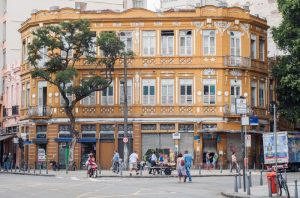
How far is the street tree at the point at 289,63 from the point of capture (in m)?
52.5

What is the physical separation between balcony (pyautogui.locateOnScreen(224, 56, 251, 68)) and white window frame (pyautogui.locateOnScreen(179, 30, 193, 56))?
10.7 feet

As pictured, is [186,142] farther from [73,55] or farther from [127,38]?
[73,55]

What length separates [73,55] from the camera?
56.4 meters

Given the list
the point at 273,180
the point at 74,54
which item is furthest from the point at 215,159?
the point at 273,180

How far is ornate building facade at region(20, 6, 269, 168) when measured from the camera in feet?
190

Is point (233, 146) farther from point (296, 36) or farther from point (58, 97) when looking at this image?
point (58, 97)

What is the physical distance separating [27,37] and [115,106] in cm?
1159

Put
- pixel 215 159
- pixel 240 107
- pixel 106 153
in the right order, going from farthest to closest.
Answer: pixel 106 153 < pixel 215 159 < pixel 240 107

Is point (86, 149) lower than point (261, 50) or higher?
lower

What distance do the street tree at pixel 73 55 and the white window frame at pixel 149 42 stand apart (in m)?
4.25

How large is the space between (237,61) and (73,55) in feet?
47.3

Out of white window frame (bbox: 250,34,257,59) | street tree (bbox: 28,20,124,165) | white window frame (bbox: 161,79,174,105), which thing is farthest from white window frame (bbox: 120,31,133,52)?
white window frame (bbox: 250,34,257,59)

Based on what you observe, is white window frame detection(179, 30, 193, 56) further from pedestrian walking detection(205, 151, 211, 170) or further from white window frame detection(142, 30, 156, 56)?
pedestrian walking detection(205, 151, 211, 170)

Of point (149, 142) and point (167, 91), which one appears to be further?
point (167, 91)
